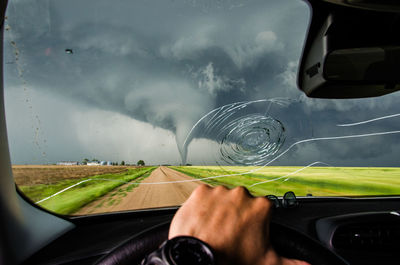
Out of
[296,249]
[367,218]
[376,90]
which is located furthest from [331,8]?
[367,218]

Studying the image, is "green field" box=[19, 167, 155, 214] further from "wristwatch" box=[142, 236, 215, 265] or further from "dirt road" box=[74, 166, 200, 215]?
"wristwatch" box=[142, 236, 215, 265]

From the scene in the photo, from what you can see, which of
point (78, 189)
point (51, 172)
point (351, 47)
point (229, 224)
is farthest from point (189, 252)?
point (78, 189)

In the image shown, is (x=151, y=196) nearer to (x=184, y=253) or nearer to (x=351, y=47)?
(x=184, y=253)

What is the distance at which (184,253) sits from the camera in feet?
2.46

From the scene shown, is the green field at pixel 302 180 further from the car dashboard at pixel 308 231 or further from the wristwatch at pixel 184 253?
the wristwatch at pixel 184 253

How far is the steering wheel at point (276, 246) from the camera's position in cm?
113

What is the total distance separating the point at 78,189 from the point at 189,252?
2250 millimetres

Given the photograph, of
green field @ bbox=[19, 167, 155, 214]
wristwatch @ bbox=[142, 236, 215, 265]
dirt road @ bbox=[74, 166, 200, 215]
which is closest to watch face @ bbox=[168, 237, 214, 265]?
wristwatch @ bbox=[142, 236, 215, 265]

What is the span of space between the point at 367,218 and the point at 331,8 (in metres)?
2.21

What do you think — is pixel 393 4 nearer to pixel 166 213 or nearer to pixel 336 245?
pixel 336 245

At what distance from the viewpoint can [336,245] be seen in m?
2.56

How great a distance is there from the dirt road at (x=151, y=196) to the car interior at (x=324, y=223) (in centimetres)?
7

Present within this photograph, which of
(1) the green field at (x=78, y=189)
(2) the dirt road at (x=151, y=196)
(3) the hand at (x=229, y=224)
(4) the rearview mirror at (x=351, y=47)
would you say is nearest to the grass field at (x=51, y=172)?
(1) the green field at (x=78, y=189)

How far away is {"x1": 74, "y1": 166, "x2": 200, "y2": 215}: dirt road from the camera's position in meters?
2.59
